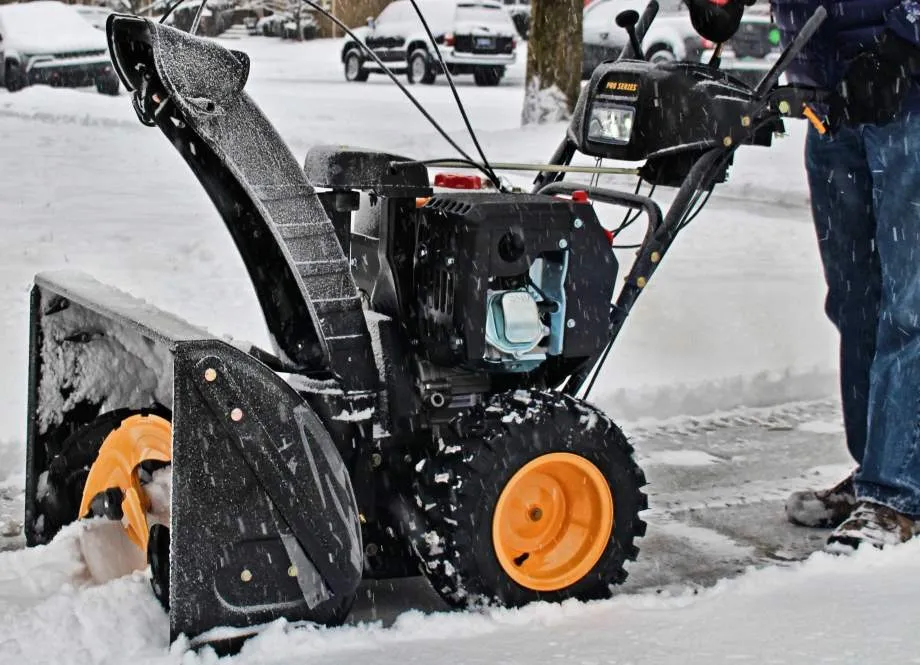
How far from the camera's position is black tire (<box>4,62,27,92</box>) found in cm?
1315

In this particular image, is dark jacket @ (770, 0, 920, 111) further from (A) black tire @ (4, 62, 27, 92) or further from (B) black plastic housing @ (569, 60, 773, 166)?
(A) black tire @ (4, 62, 27, 92)

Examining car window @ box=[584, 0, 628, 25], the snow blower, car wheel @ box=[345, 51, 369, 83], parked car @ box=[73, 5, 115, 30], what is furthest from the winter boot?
car wheel @ box=[345, 51, 369, 83]

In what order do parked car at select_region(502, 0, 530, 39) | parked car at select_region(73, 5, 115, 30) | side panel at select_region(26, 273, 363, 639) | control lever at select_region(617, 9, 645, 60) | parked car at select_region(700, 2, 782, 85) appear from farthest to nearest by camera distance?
parked car at select_region(502, 0, 530, 39), parked car at select_region(700, 2, 782, 85), parked car at select_region(73, 5, 115, 30), control lever at select_region(617, 9, 645, 60), side panel at select_region(26, 273, 363, 639)

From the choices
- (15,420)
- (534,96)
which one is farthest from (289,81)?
(15,420)

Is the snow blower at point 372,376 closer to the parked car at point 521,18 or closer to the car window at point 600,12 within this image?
the car window at point 600,12

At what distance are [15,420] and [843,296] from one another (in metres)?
2.64

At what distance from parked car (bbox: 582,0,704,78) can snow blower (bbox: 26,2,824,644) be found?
12.7 m

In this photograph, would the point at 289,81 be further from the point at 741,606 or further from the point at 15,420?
the point at 741,606

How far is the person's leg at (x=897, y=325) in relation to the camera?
3.21 meters

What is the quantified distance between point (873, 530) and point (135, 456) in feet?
5.86

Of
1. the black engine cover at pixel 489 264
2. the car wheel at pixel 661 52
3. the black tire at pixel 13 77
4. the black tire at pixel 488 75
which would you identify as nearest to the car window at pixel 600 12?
the car wheel at pixel 661 52

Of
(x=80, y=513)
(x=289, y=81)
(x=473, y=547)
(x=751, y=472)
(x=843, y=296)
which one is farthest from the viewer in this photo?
(x=289, y=81)

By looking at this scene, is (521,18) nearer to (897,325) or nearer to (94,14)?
(94,14)

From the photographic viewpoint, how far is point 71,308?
124 inches
